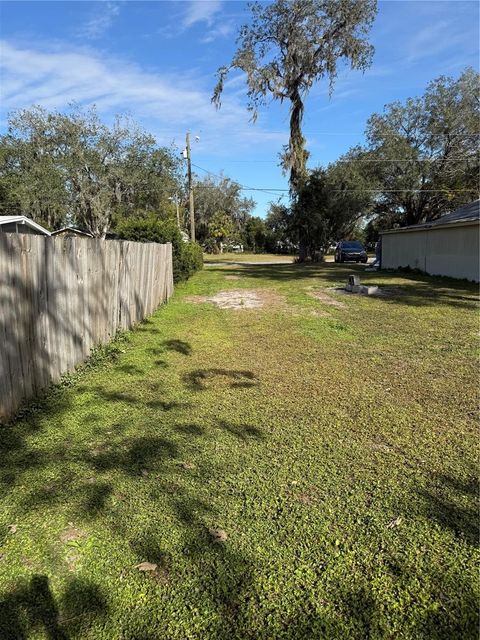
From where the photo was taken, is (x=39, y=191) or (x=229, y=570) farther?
(x=39, y=191)

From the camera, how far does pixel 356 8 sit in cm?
2620

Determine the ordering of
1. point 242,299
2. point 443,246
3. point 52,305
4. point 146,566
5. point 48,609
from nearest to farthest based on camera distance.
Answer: point 48,609, point 146,566, point 52,305, point 242,299, point 443,246

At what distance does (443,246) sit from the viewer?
1781 cm

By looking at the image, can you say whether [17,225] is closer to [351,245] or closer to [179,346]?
[179,346]

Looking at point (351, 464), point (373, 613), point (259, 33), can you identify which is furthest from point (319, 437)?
point (259, 33)

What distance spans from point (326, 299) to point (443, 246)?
8.98 meters

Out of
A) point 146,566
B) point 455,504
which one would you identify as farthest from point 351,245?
point 146,566

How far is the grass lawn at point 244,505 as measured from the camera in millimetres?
1876

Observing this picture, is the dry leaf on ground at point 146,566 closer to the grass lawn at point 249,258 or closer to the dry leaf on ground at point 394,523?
the dry leaf on ground at point 394,523

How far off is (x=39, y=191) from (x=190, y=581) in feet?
125

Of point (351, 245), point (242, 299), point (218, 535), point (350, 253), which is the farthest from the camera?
point (351, 245)

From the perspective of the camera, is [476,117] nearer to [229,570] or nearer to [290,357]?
[290,357]

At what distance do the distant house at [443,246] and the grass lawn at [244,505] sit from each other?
12.2 meters

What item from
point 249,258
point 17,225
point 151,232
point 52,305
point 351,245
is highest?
point 17,225
